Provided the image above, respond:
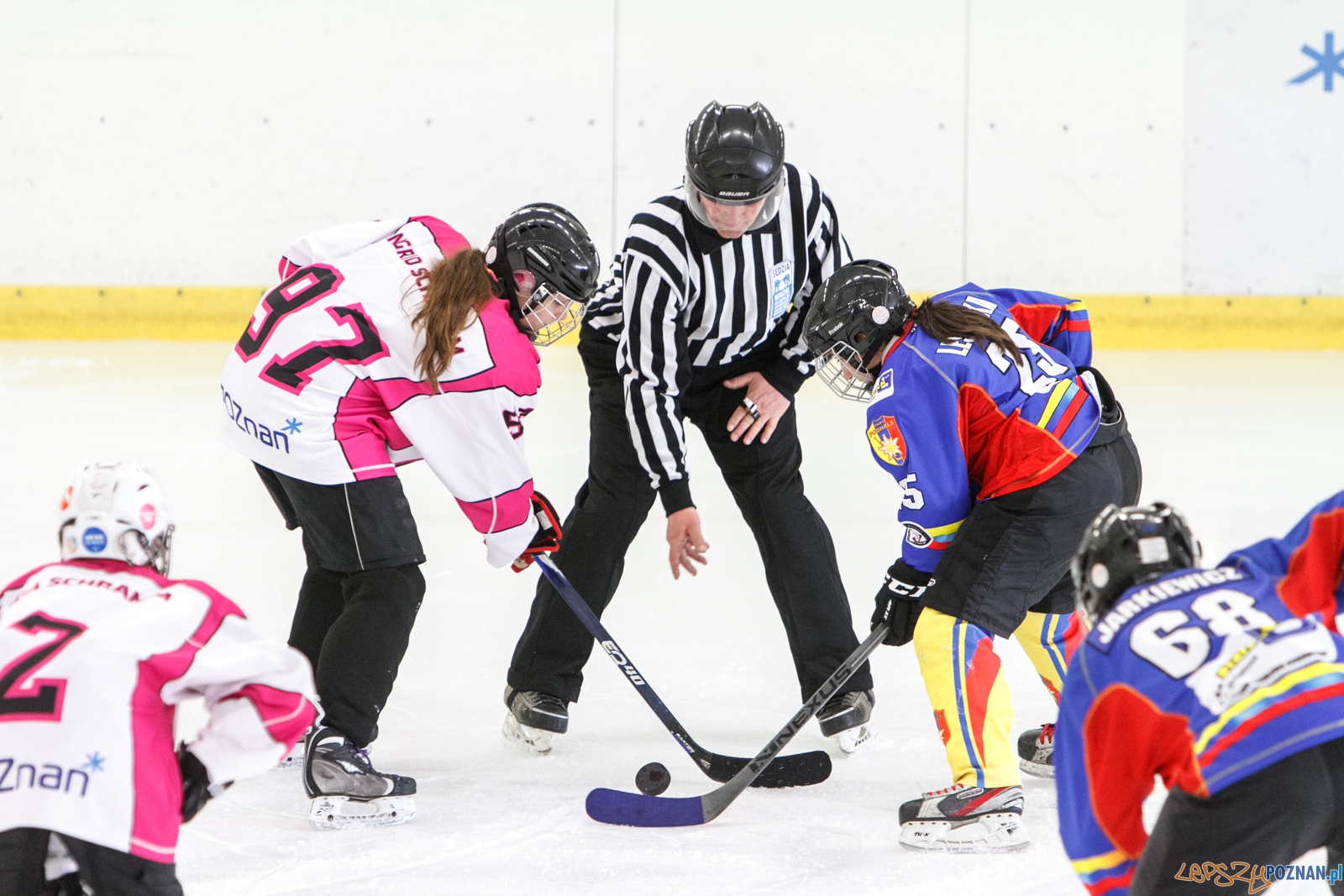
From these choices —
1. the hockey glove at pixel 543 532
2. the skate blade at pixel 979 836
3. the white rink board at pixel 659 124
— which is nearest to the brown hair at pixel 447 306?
the hockey glove at pixel 543 532

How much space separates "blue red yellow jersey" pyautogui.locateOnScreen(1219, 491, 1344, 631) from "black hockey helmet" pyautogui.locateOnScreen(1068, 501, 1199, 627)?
0.25 feet

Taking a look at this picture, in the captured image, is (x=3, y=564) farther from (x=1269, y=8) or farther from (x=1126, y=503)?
(x=1269, y=8)

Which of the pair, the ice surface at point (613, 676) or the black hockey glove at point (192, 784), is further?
the ice surface at point (613, 676)

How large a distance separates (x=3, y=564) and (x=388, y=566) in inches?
65.2

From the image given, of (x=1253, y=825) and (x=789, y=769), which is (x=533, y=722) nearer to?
(x=789, y=769)

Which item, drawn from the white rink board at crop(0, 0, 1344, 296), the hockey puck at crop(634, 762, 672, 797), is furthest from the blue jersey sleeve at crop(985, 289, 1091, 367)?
the white rink board at crop(0, 0, 1344, 296)

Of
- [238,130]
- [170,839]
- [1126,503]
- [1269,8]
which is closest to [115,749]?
[170,839]

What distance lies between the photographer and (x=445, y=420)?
209 centimetres

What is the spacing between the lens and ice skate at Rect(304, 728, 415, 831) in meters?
2.05

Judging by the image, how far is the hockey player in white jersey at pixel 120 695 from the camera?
1.23 m

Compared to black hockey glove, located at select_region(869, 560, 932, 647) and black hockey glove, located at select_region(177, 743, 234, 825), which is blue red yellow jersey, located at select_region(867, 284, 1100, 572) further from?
black hockey glove, located at select_region(177, 743, 234, 825)

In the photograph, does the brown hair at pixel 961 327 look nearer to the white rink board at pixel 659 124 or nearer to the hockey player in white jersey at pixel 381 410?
the hockey player in white jersey at pixel 381 410

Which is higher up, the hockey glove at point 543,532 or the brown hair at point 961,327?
the brown hair at point 961,327

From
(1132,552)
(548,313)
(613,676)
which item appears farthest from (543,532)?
(1132,552)
